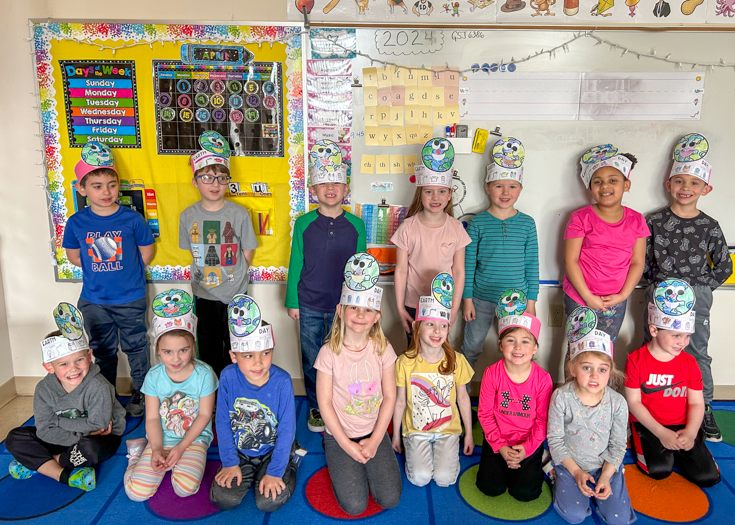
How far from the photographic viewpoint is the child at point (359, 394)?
211 cm

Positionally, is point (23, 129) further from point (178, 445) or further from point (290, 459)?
point (290, 459)

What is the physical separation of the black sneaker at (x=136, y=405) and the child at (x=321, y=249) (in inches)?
41.4

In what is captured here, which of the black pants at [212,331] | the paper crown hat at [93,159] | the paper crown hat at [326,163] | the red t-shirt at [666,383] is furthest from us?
the black pants at [212,331]

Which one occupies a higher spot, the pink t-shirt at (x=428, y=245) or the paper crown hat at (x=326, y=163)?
the paper crown hat at (x=326, y=163)

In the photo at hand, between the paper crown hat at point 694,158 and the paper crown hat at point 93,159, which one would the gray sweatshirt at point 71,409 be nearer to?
the paper crown hat at point 93,159

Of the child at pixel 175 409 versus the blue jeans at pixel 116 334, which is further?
the blue jeans at pixel 116 334

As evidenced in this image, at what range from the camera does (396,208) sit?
295 centimetres

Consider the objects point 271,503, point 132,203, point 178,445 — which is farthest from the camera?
point 132,203

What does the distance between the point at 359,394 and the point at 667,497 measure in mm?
1518

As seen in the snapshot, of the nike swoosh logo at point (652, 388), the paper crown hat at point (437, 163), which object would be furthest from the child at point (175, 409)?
the nike swoosh logo at point (652, 388)

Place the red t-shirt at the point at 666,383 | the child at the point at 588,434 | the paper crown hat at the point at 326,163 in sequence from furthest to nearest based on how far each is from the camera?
the paper crown hat at the point at 326,163 → the red t-shirt at the point at 666,383 → the child at the point at 588,434

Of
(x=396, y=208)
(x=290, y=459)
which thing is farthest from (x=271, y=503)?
(x=396, y=208)

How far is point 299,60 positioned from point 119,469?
94.9 inches

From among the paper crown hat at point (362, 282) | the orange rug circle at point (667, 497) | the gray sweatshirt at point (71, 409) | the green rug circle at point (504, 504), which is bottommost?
the orange rug circle at point (667, 497)
